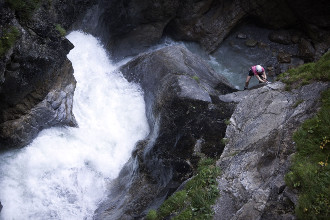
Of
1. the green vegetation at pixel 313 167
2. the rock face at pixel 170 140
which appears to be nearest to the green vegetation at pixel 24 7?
the rock face at pixel 170 140

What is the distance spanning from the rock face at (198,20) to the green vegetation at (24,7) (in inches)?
240

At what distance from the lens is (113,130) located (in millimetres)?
12859

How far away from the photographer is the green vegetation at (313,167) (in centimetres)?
571

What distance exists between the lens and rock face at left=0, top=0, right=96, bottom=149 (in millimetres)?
9680

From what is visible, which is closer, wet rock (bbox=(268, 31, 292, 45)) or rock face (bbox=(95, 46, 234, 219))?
rock face (bbox=(95, 46, 234, 219))

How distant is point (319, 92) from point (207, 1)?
483 inches

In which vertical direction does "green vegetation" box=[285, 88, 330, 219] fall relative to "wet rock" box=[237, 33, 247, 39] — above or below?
above

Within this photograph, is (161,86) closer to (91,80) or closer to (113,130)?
(113,130)

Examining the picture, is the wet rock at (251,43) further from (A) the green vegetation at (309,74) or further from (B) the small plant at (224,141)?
(B) the small plant at (224,141)

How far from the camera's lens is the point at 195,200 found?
7.73 meters

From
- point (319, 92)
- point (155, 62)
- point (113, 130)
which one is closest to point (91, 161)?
point (113, 130)

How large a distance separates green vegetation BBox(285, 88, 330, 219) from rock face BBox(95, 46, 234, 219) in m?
2.91

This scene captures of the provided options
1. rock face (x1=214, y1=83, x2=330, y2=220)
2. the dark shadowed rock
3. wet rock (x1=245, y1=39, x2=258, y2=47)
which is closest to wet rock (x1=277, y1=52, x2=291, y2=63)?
wet rock (x1=245, y1=39, x2=258, y2=47)

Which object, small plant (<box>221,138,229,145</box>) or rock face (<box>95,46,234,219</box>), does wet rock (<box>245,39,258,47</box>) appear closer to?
rock face (<box>95,46,234,219</box>)
